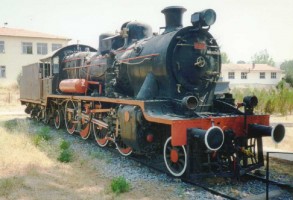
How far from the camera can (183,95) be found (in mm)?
7258

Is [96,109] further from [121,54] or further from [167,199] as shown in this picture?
[167,199]

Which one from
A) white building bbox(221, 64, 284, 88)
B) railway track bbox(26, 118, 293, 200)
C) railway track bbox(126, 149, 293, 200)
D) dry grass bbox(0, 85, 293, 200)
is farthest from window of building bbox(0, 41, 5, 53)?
railway track bbox(126, 149, 293, 200)

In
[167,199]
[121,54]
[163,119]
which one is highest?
[121,54]

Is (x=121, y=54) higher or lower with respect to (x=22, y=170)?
higher

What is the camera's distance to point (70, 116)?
11.8 meters

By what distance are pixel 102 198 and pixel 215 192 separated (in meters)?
1.89

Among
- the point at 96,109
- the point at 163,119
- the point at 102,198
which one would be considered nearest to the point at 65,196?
the point at 102,198

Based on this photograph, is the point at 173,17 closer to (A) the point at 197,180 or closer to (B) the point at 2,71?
(A) the point at 197,180

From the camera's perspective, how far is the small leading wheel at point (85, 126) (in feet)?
33.7

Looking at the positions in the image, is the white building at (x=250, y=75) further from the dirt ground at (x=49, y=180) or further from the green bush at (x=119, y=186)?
the green bush at (x=119, y=186)

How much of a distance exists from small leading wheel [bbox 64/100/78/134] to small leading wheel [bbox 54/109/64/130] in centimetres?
77

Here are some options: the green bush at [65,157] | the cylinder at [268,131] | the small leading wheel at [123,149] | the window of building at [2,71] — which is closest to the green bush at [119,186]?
the small leading wheel at [123,149]

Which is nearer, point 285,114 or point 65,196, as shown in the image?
point 65,196

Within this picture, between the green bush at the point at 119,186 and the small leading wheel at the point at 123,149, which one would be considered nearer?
the green bush at the point at 119,186
